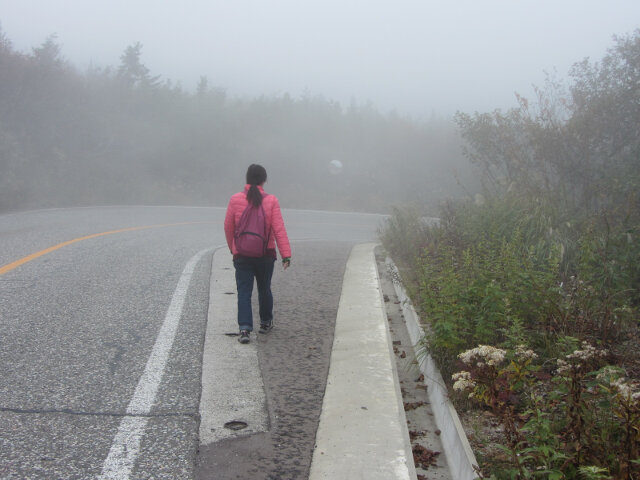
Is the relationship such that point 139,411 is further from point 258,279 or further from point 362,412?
point 258,279

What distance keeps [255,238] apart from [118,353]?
165cm

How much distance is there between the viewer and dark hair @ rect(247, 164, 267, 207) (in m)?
6.09

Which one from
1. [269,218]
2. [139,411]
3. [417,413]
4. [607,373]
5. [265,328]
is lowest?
[417,413]

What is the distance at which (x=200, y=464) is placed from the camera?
137 inches

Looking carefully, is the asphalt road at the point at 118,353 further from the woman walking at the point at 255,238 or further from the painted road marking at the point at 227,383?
the woman walking at the point at 255,238

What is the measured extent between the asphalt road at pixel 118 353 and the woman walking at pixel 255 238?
1.55 feet

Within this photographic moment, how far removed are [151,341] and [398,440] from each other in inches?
110

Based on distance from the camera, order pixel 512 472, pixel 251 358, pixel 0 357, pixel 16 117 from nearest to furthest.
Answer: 1. pixel 512 472
2. pixel 0 357
3. pixel 251 358
4. pixel 16 117

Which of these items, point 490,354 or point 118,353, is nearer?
point 490,354

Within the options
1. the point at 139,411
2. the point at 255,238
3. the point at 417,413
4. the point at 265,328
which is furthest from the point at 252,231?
the point at 417,413

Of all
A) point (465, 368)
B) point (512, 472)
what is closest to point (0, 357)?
point (465, 368)

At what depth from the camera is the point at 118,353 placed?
5305mm

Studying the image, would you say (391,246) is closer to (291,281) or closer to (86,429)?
(291,281)

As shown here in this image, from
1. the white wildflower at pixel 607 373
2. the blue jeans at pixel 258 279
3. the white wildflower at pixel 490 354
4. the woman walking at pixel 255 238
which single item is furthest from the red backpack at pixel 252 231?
the white wildflower at pixel 607 373
